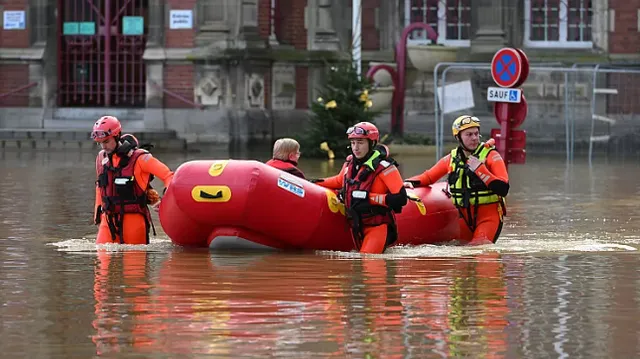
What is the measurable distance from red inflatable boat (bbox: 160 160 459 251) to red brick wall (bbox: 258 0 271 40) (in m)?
20.2

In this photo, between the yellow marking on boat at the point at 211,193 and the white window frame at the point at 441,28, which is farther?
the white window frame at the point at 441,28

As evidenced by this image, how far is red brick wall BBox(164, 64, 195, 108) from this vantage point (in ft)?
114

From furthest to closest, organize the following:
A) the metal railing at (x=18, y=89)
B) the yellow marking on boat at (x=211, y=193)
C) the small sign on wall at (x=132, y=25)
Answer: the metal railing at (x=18, y=89)
the small sign on wall at (x=132, y=25)
the yellow marking on boat at (x=211, y=193)

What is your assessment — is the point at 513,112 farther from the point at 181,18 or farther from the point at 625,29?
the point at 625,29

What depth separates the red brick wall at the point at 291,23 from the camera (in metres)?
36.3

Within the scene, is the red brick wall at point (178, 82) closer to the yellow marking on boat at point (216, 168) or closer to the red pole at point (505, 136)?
the red pole at point (505, 136)

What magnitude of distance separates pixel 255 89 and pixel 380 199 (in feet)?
66.7

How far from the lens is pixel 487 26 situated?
36.0 metres

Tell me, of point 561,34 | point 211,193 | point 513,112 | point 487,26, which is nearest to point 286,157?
point 211,193

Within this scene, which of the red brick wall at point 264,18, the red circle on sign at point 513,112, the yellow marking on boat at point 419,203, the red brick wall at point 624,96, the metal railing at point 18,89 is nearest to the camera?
the yellow marking on boat at point 419,203

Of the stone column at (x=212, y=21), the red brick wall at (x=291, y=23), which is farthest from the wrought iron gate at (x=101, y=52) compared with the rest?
the red brick wall at (x=291, y=23)

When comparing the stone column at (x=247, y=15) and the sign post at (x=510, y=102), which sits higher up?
the stone column at (x=247, y=15)

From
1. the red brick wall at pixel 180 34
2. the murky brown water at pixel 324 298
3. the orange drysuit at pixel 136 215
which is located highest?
the red brick wall at pixel 180 34

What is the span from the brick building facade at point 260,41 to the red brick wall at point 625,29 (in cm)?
2
